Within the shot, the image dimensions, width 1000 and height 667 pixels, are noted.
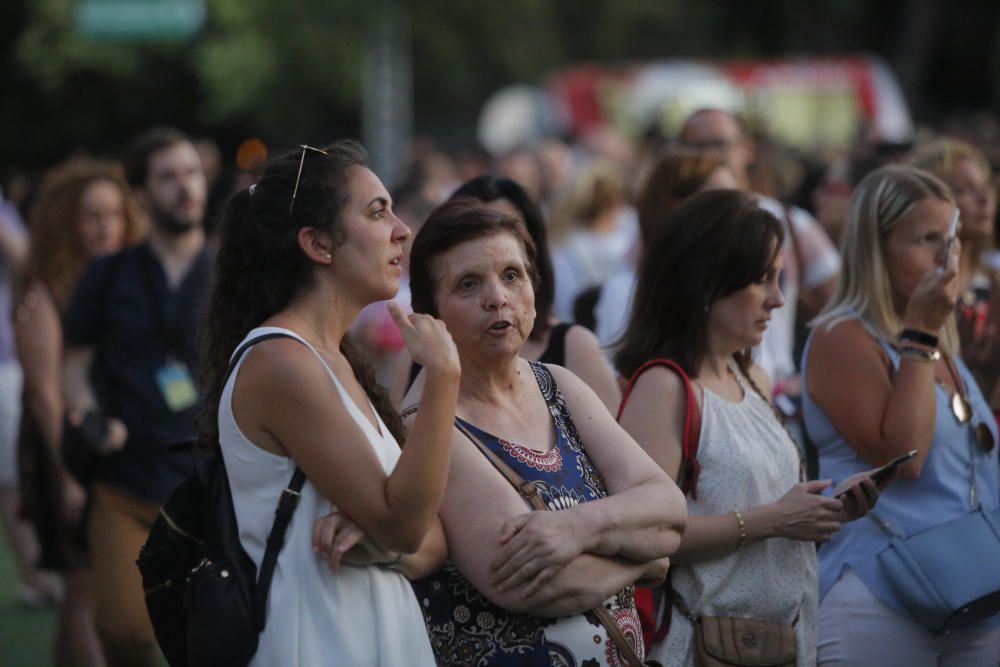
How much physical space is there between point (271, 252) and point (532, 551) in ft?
2.97

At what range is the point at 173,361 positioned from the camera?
639cm

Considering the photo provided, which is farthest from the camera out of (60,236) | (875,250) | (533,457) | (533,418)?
(60,236)

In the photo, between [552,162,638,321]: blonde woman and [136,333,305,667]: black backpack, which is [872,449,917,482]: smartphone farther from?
[552,162,638,321]: blonde woman

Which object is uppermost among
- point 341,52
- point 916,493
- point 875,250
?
point 341,52

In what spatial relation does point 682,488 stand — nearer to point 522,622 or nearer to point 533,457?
point 533,457

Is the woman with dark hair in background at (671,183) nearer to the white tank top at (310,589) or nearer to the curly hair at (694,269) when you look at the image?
the curly hair at (694,269)

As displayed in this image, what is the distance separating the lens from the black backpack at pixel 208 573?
3387 millimetres

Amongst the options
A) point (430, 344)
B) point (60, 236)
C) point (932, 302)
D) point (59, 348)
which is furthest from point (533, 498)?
point (60, 236)

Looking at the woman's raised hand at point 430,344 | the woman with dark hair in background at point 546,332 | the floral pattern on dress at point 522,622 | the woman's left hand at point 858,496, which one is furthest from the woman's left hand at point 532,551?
the woman with dark hair in background at point 546,332

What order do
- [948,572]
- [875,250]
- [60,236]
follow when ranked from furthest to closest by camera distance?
[60,236]
[875,250]
[948,572]

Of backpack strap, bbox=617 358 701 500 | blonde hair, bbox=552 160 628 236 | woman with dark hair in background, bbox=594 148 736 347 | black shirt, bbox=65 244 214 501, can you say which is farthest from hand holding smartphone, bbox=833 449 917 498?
blonde hair, bbox=552 160 628 236

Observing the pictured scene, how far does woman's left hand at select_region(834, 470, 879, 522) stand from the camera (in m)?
4.25

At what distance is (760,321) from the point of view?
4547mm

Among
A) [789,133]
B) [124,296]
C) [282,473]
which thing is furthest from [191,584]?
[789,133]
